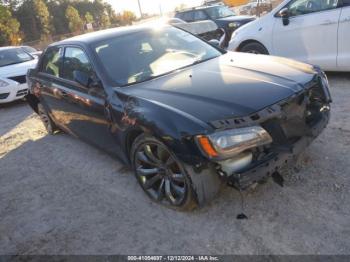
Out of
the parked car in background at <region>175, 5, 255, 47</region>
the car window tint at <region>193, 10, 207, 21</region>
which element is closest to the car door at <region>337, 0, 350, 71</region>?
the parked car in background at <region>175, 5, 255, 47</region>

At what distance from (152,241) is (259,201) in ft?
3.30

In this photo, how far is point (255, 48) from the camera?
23.5 ft

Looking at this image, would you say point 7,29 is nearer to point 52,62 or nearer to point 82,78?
point 52,62

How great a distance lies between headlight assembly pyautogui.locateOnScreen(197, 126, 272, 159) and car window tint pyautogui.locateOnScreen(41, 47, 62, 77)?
2.96 meters

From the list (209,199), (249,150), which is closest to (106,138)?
(209,199)

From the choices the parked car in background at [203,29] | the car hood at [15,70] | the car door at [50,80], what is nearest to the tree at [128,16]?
the parked car in background at [203,29]

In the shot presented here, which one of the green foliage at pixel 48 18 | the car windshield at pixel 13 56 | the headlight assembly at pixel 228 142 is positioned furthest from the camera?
the green foliage at pixel 48 18

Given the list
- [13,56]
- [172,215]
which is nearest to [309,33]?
[172,215]

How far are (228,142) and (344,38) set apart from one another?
154 inches

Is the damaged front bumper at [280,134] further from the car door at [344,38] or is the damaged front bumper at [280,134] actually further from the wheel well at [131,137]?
the car door at [344,38]

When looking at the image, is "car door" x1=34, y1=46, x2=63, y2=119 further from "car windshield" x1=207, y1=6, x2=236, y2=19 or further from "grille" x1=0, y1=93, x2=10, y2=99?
"car windshield" x1=207, y1=6, x2=236, y2=19

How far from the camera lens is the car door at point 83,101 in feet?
13.2

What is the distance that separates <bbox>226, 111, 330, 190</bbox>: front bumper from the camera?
9.44ft

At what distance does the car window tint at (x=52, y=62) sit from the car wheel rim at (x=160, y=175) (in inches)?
85.9
